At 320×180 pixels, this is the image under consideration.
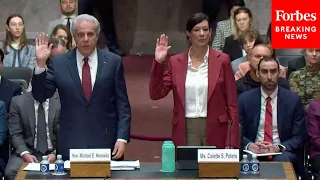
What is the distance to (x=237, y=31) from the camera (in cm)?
966

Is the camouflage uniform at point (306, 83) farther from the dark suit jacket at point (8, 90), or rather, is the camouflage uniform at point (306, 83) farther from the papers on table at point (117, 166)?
the papers on table at point (117, 166)

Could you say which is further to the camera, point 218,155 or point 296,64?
point 296,64

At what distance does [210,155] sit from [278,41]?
→ 1810 millimetres

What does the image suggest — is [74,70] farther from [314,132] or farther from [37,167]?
[314,132]

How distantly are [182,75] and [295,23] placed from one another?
1.23 m

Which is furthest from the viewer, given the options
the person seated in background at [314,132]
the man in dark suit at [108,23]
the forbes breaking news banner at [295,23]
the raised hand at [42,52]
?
the man in dark suit at [108,23]

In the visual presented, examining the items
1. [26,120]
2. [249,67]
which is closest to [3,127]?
[26,120]

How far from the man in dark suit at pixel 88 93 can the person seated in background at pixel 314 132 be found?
1.73 metres

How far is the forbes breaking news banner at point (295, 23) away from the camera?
23.0 ft

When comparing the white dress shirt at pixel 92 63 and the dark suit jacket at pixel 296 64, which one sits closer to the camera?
the white dress shirt at pixel 92 63

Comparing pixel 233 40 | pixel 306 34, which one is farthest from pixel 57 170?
pixel 233 40

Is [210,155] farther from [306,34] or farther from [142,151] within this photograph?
[142,151]

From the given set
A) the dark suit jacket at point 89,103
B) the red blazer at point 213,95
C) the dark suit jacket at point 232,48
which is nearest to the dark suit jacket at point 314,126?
the red blazer at point 213,95

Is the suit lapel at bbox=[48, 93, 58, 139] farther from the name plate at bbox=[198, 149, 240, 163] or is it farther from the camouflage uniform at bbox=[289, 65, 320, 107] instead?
the camouflage uniform at bbox=[289, 65, 320, 107]
